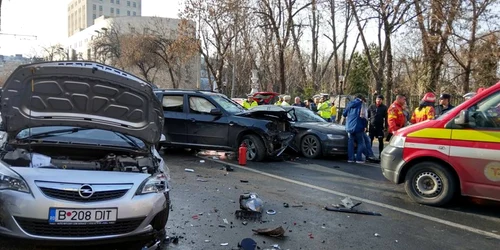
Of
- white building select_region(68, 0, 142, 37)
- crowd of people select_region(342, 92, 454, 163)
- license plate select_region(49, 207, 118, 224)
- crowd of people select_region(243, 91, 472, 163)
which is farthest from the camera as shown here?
white building select_region(68, 0, 142, 37)

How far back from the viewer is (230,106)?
10.6 m

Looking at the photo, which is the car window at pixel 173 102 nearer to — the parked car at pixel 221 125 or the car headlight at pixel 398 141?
the parked car at pixel 221 125

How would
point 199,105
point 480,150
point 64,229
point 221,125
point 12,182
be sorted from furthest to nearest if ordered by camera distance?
point 199,105
point 221,125
point 480,150
point 12,182
point 64,229

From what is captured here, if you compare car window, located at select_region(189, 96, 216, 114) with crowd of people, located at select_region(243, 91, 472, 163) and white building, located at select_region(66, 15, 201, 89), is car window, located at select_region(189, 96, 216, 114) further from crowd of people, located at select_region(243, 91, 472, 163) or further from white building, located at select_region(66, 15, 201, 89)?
white building, located at select_region(66, 15, 201, 89)

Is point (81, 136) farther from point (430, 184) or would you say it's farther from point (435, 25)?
point (435, 25)

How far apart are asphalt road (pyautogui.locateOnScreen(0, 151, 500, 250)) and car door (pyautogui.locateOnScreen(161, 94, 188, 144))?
1902mm

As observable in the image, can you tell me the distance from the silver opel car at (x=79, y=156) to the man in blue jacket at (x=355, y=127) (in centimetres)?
616

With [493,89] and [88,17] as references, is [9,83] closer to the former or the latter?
[493,89]

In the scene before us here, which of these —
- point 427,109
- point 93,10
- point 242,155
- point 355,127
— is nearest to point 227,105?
point 242,155

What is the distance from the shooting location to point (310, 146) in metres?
10.8

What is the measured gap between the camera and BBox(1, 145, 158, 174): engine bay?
409 cm

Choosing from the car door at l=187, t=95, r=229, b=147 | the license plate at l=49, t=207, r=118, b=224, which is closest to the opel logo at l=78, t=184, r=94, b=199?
the license plate at l=49, t=207, r=118, b=224

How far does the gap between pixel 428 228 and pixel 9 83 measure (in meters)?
5.15

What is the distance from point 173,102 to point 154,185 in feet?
22.1
